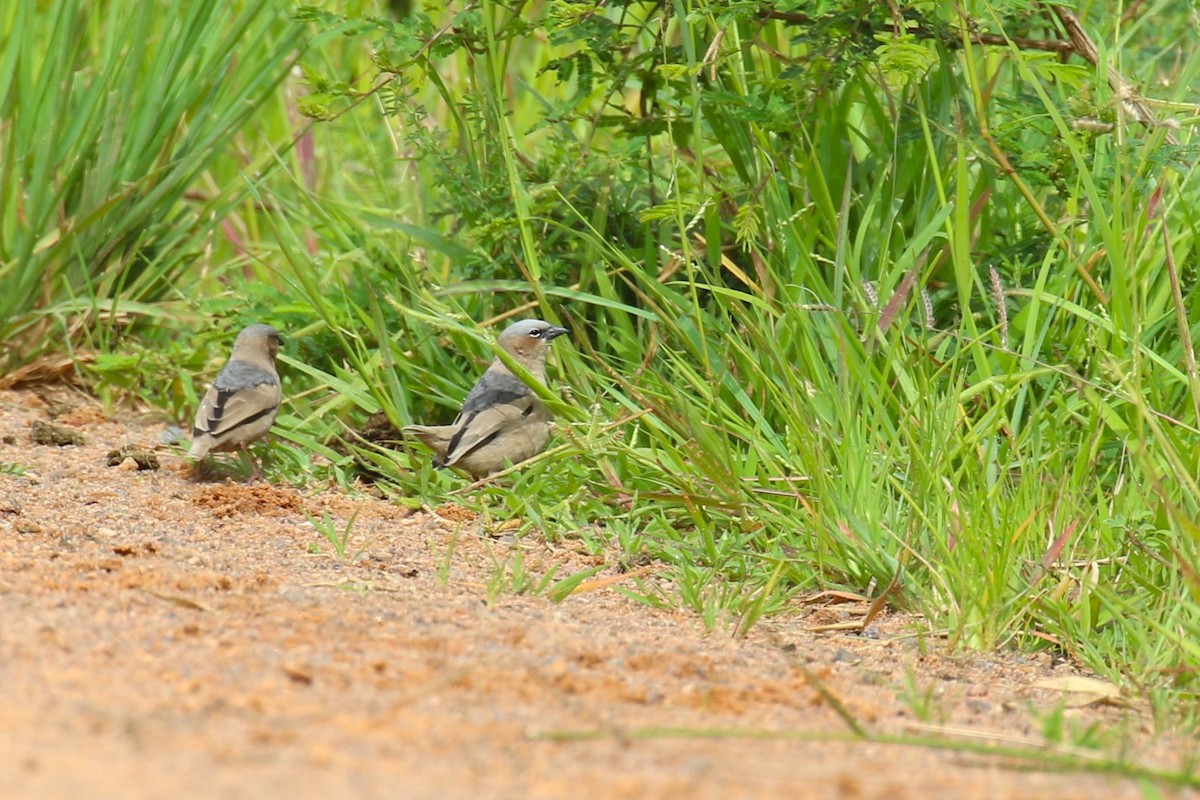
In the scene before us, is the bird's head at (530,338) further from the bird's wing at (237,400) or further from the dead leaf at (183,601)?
the dead leaf at (183,601)

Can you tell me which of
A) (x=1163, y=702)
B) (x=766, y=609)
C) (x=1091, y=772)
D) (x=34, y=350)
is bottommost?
(x=34, y=350)

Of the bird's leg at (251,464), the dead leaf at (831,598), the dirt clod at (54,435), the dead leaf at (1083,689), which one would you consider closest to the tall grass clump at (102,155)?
the dirt clod at (54,435)

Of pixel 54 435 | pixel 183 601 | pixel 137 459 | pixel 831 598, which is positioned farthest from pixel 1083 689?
pixel 54 435

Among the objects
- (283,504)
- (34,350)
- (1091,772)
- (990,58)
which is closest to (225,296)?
(34,350)

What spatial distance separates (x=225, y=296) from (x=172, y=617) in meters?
3.21

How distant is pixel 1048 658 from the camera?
340 centimetres

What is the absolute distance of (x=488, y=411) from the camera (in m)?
4.80

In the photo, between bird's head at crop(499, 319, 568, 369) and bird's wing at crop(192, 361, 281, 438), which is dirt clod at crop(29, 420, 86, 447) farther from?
bird's head at crop(499, 319, 568, 369)

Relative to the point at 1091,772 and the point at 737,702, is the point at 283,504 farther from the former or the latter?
the point at 1091,772

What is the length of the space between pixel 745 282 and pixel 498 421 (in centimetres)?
93

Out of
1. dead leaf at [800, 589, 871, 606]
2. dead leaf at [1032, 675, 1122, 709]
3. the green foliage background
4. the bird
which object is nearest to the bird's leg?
the bird

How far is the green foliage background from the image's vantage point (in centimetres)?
370

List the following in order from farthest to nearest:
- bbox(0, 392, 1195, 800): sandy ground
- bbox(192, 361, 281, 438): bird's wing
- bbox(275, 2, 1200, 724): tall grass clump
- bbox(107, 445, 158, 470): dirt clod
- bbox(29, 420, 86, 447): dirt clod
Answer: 1. bbox(29, 420, 86, 447): dirt clod
2. bbox(107, 445, 158, 470): dirt clod
3. bbox(192, 361, 281, 438): bird's wing
4. bbox(275, 2, 1200, 724): tall grass clump
5. bbox(0, 392, 1195, 800): sandy ground

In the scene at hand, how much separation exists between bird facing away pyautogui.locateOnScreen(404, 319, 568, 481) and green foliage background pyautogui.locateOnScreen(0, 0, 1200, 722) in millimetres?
Answer: 105
